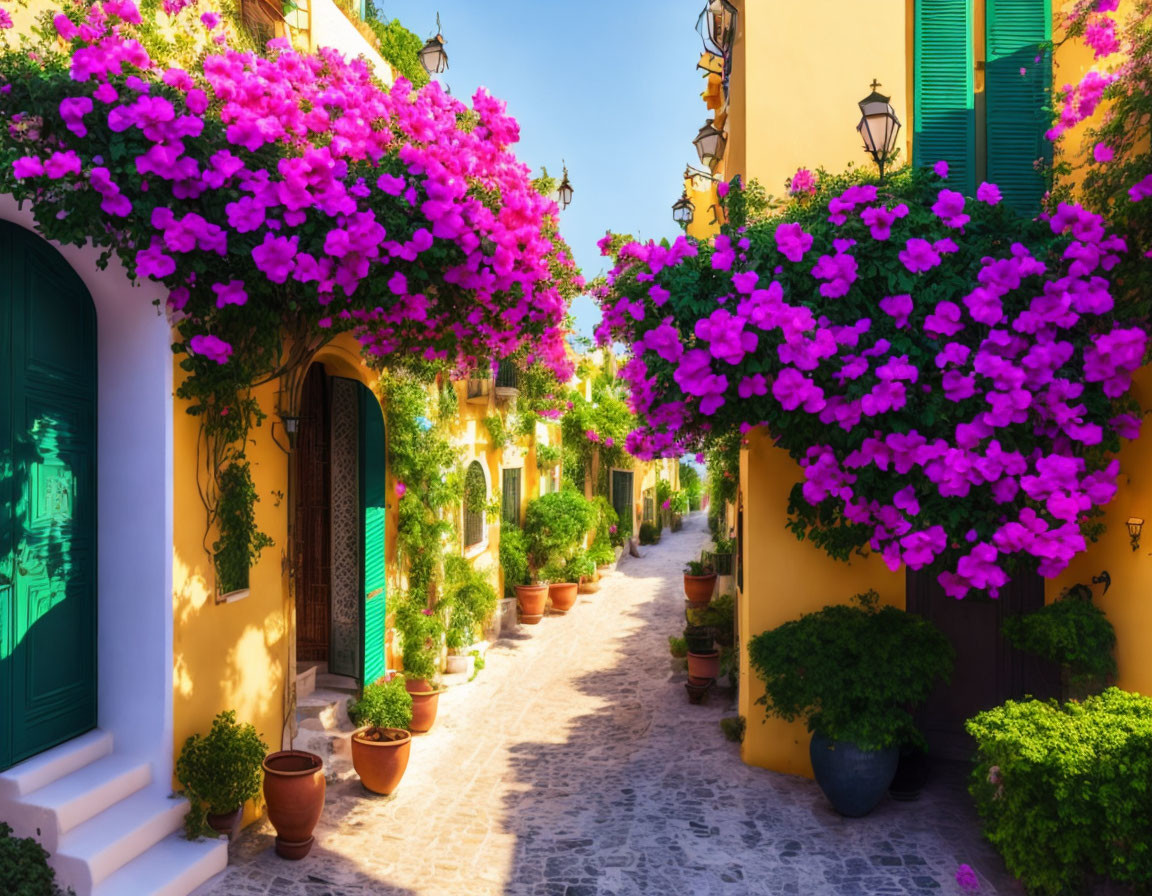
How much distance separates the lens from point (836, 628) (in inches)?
249

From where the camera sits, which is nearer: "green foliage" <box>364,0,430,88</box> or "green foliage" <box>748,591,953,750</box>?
"green foliage" <box>748,591,953,750</box>

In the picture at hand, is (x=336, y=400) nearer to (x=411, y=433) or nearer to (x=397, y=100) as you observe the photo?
(x=411, y=433)

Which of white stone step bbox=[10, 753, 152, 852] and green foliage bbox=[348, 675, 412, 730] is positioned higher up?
white stone step bbox=[10, 753, 152, 852]

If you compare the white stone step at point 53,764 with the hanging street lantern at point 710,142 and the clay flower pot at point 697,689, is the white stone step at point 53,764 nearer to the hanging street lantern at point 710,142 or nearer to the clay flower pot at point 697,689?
the clay flower pot at point 697,689

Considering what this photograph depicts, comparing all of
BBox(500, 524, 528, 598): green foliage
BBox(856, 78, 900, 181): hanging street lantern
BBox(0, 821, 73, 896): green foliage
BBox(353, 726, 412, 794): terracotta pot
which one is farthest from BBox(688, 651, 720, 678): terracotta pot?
BBox(0, 821, 73, 896): green foliage

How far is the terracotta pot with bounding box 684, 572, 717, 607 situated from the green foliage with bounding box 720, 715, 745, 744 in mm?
5432

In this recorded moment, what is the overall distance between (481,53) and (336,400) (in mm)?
3832

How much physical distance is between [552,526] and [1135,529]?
10229mm

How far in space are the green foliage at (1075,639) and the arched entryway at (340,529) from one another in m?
6.01

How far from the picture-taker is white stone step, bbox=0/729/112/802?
4.34 metres

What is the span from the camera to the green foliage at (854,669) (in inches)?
231

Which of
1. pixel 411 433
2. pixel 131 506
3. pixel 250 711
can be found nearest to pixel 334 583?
pixel 411 433

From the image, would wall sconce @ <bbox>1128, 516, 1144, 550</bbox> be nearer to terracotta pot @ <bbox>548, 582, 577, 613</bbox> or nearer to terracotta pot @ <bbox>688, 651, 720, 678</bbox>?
terracotta pot @ <bbox>688, 651, 720, 678</bbox>

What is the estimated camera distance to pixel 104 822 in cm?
455
